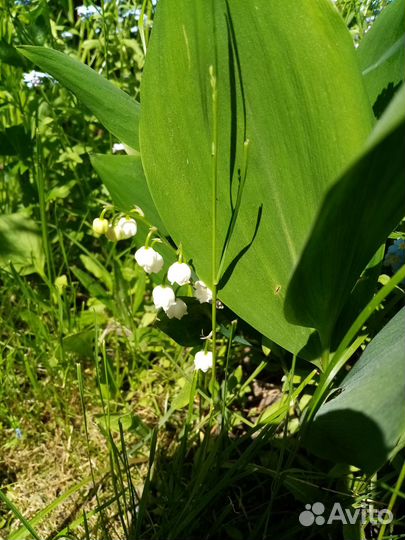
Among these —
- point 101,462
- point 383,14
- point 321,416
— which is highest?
point 383,14

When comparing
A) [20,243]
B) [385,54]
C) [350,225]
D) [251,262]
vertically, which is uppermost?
[385,54]

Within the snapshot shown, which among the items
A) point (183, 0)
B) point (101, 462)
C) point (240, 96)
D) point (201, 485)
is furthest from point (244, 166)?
point (101, 462)

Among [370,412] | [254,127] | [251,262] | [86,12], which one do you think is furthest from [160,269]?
[86,12]

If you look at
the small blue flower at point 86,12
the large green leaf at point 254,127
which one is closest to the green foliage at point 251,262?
the large green leaf at point 254,127

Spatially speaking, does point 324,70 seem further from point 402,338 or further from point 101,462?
point 101,462

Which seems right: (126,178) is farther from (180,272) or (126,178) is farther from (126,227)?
(180,272)

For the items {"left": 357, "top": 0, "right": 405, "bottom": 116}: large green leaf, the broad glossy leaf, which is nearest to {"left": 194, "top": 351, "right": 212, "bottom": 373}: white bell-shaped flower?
{"left": 357, "top": 0, "right": 405, "bottom": 116}: large green leaf

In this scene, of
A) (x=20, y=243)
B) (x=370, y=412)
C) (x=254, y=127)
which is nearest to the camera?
(x=370, y=412)

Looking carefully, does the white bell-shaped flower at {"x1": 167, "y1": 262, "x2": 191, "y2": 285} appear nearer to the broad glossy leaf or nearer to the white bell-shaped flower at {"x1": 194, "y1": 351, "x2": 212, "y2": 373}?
the white bell-shaped flower at {"x1": 194, "y1": 351, "x2": 212, "y2": 373}
